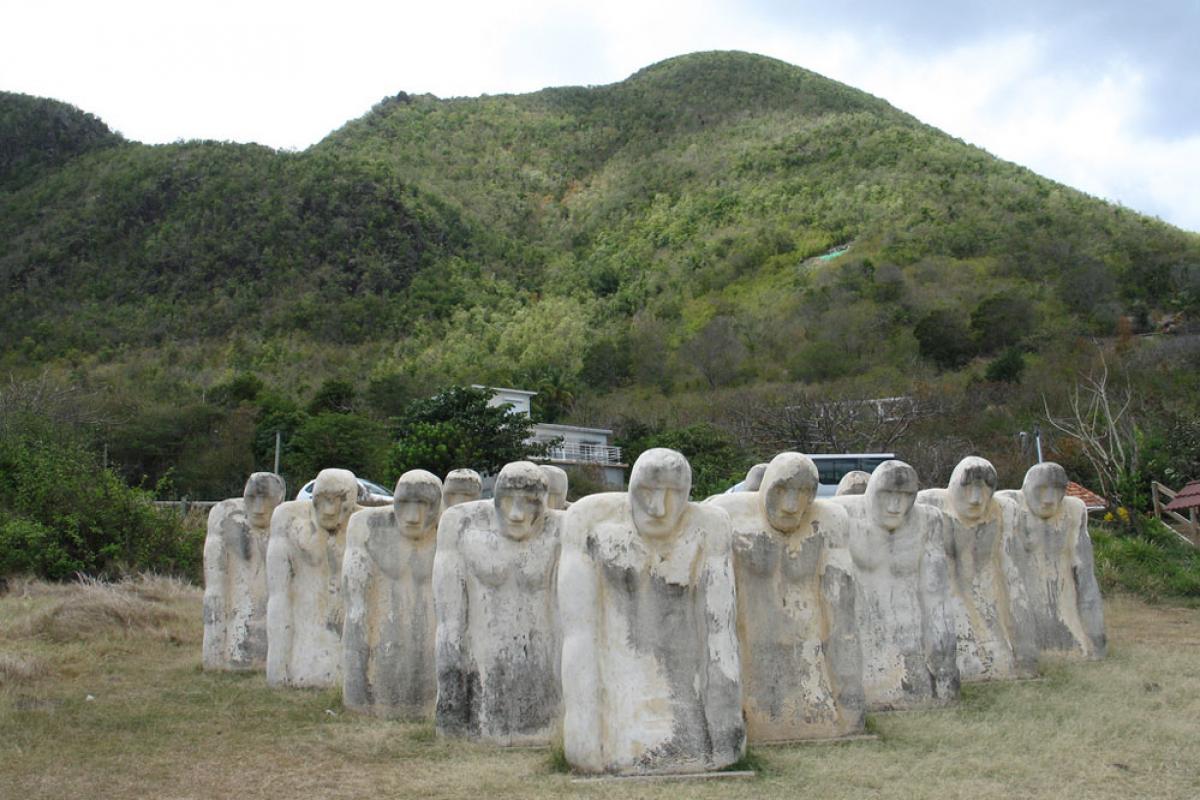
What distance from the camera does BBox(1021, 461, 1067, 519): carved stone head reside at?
11.1 metres

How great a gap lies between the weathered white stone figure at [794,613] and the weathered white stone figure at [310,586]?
407cm

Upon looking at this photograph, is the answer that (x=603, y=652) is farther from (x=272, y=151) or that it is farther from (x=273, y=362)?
(x=272, y=151)

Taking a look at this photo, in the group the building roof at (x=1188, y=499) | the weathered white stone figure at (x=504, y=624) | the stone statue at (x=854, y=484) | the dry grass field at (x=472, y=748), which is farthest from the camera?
the building roof at (x=1188, y=499)

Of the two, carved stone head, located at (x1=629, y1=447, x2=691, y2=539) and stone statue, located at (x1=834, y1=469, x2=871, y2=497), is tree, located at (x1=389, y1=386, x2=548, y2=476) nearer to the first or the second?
stone statue, located at (x1=834, y1=469, x2=871, y2=497)

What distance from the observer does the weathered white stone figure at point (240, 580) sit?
11875 mm

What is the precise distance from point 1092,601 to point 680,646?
19.3 ft

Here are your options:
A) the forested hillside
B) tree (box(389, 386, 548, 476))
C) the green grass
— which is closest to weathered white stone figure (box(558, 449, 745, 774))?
the green grass

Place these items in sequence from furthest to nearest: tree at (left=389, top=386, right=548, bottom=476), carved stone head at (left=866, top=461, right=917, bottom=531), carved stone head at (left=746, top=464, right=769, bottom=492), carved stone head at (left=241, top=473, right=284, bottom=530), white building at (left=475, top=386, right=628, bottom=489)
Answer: white building at (left=475, top=386, right=628, bottom=489) < tree at (left=389, top=386, right=548, bottom=476) < carved stone head at (left=241, top=473, right=284, bottom=530) < carved stone head at (left=746, top=464, right=769, bottom=492) < carved stone head at (left=866, top=461, right=917, bottom=531)

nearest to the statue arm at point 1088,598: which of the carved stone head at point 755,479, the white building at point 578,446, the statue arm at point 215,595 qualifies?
the carved stone head at point 755,479

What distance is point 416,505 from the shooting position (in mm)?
9469

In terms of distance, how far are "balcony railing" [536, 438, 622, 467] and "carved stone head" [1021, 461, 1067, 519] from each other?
27.2m

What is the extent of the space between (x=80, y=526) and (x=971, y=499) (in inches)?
549

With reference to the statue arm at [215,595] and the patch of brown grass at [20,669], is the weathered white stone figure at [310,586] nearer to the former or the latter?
the statue arm at [215,595]

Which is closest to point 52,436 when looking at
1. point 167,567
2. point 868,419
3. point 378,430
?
point 167,567
